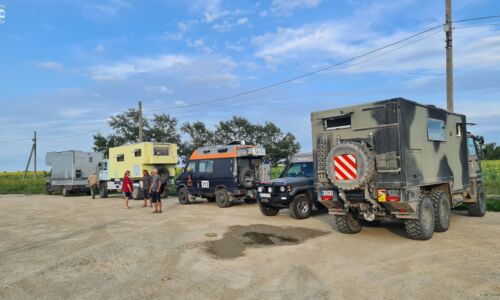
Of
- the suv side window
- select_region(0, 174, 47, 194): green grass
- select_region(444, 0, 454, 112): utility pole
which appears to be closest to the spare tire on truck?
select_region(444, 0, 454, 112): utility pole

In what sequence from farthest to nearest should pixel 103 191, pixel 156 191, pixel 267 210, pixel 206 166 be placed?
pixel 103 191
pixel 206 166
pixel 156 191
pixel 267 210

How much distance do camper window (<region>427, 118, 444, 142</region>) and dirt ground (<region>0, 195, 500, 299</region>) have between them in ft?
7.45

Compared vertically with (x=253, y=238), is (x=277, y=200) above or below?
above

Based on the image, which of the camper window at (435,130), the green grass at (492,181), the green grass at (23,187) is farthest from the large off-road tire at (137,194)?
the green grass at (492,181)

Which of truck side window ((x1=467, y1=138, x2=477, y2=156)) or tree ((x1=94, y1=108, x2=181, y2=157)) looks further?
tree ((x1=94, y1=108, x2=181, y2=157))

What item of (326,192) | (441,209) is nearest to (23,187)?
(326,192)

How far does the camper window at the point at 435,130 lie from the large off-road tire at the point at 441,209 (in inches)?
50.9

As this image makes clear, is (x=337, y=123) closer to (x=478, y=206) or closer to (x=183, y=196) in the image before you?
(x=478, y=206)

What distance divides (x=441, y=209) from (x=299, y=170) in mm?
5057

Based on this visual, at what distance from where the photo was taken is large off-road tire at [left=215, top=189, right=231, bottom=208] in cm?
1652

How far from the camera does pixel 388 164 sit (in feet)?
26.7

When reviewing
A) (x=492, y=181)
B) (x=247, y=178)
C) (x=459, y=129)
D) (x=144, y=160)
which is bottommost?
(x=492, y=181)

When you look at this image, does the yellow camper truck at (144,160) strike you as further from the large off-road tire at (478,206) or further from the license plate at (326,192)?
the large off-road tire at (478,206)

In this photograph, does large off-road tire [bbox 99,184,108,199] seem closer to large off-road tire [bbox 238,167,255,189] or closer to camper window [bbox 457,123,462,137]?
large off-road tire [bbox 238,167,255,189]
